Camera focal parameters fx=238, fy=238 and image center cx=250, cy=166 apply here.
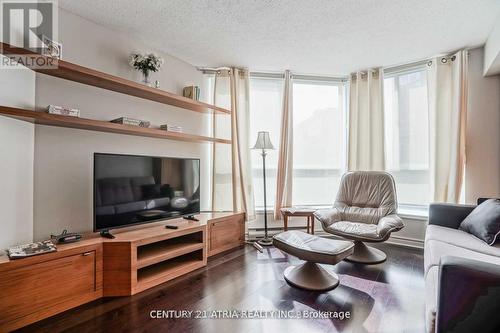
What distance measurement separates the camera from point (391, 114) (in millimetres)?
3477

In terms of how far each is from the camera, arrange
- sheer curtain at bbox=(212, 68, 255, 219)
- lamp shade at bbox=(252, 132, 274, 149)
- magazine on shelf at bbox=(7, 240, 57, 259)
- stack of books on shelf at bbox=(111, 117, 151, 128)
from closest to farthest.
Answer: magazine on shelf at bbox=(7, 240, 57, 259) < stack of books on shelf at bbox=(111, 117, 151, 128) < lamp shade at bbox=(252, 132, 274, 149) < sheer curtain at bbox=(212, 68, 255, 219)

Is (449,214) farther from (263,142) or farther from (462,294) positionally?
(263,142)

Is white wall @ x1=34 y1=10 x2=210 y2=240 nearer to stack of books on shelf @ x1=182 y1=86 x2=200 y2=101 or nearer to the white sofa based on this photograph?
stack of books on shelf @ x1=182 y1=86 x2=200 y2=101

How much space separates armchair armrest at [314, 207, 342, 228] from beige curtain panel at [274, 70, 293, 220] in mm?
797

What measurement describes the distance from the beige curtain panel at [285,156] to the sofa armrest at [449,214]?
1.68m

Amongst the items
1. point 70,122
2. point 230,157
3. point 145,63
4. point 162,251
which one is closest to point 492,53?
point 230,157

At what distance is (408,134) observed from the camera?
11.0 ft

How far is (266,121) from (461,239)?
256 centimetres

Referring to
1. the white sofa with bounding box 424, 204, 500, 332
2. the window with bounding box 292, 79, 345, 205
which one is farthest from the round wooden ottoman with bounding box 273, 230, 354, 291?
the window with bounding box 292, 79, 345, 205

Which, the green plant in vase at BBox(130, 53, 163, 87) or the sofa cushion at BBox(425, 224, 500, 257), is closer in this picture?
the sofa cushion at BBox(425, 224, 500, 257)

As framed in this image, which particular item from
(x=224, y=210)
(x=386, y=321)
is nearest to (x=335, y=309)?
(x=386, y=321)

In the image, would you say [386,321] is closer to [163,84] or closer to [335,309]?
[335,309]

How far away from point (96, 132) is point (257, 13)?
6.19 ft

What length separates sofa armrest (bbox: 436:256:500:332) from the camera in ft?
3.14
